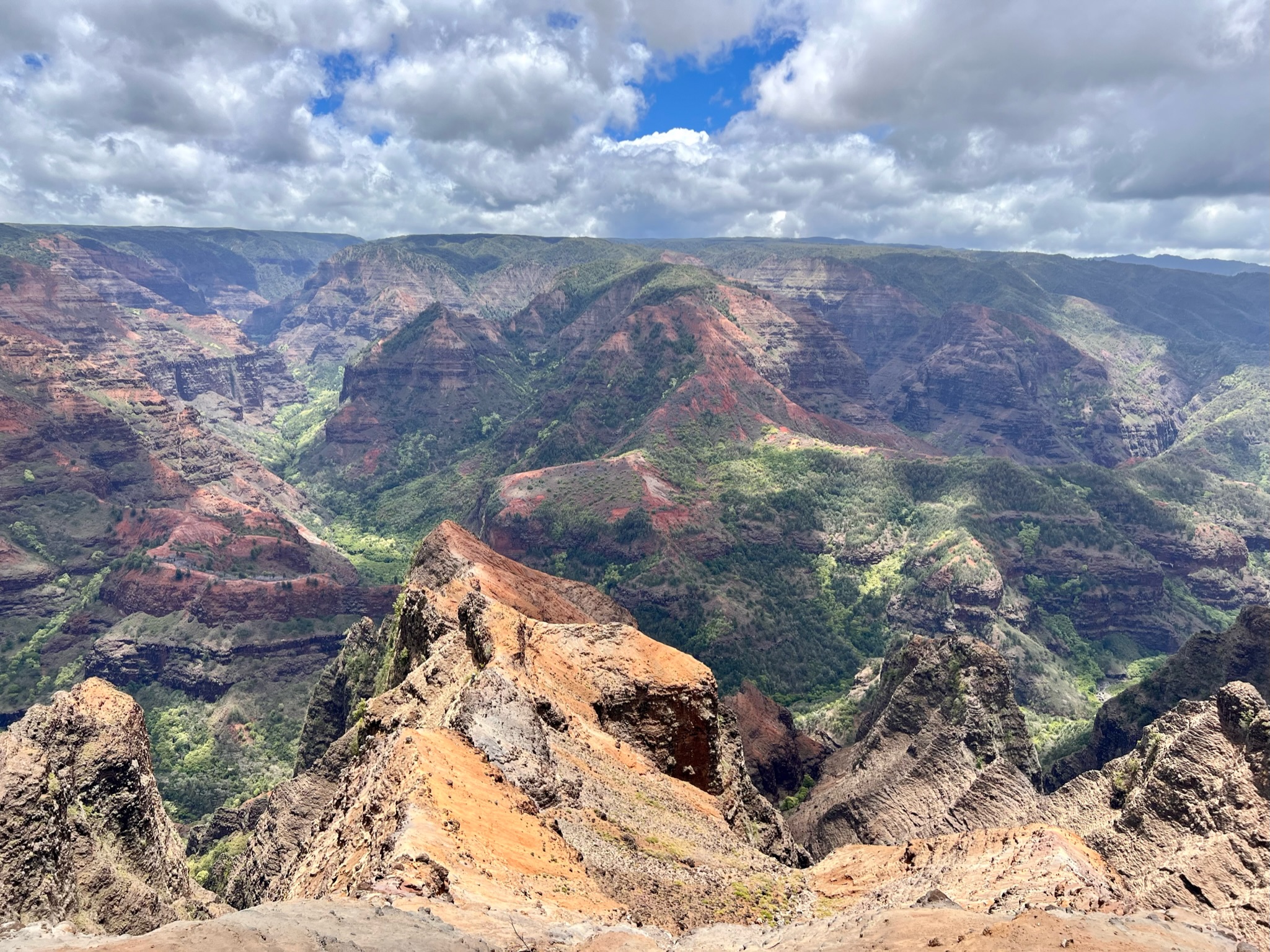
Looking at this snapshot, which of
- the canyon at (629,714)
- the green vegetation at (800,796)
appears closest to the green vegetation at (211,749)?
the canyon at (629,714)

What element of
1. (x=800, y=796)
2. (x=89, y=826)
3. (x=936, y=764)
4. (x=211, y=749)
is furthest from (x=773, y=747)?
(x=211, y=749)

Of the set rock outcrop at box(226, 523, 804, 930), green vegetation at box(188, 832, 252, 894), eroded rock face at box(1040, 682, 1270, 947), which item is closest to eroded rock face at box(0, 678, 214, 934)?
rock outcrop at box(226, 523, 804, 930)

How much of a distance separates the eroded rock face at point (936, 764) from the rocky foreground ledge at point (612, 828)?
0.78 feet

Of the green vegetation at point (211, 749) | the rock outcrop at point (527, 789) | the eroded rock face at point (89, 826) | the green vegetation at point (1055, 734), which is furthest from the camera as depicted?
the green vegetation at point (211, 749)

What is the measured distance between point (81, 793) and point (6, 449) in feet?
513

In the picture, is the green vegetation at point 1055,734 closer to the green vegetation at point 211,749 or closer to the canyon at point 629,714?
the canyon at point 629,714

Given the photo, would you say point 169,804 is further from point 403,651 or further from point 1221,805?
point 1221,805

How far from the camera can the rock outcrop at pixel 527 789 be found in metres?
29.1

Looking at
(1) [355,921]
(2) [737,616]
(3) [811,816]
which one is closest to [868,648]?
(2) [737,616]

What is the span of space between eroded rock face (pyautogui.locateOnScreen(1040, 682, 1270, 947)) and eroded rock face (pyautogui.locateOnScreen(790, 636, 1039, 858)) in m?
6.10

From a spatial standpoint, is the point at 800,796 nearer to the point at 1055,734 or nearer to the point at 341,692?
the point at 341,692

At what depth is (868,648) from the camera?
160m

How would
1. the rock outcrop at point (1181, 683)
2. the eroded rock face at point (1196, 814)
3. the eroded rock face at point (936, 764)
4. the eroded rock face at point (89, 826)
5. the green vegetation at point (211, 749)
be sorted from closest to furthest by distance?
the eroded rock face at point (89, 826) < the eroded rock face at point (1196, 814) < the eroded rock face at point (936, 764) < the rock outcrop at point (1181, 683) < the green vegetation at point (211, 749)

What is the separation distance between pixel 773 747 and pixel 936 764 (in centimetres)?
2633
